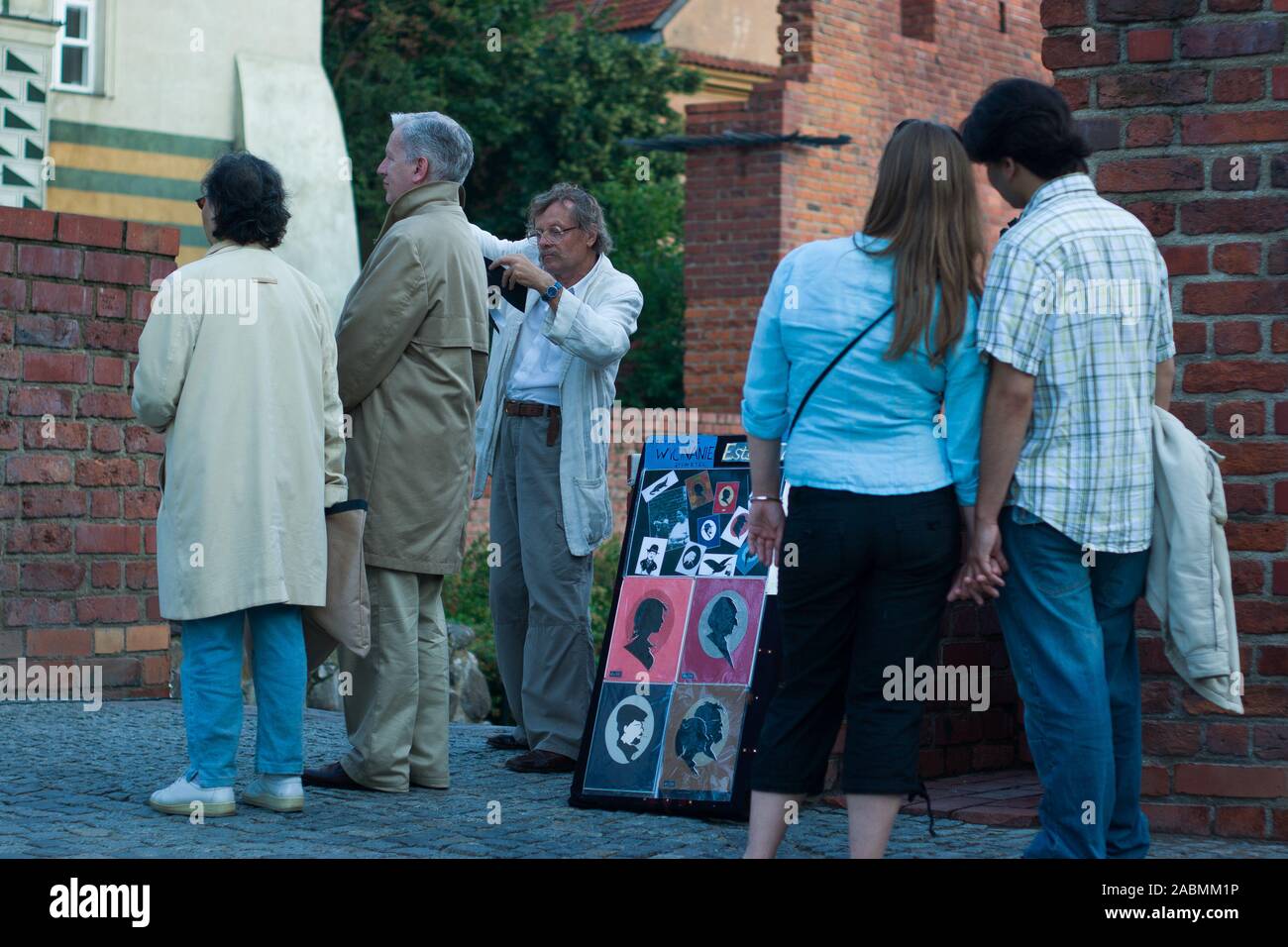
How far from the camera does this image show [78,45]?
16812 millimetres

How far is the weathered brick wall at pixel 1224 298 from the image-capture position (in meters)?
5.52

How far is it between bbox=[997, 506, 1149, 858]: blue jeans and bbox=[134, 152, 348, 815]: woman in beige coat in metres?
2.19

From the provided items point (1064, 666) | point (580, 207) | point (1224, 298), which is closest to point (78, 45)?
point (580, 207)

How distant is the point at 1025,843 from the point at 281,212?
291 centimetres

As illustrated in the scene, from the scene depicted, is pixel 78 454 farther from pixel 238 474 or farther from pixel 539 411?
pixel 238 474

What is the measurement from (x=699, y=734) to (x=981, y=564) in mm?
1675

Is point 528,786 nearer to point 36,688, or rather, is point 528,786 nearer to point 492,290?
point 492,290

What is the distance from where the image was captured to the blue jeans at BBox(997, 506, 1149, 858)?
14.9 ft

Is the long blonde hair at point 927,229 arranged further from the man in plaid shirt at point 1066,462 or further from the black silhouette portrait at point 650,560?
the black silhouette portrait at point 650,560

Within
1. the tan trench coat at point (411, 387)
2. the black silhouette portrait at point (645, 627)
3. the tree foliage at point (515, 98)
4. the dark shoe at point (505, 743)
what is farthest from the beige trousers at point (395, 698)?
the tree foliage at point (515, 98)

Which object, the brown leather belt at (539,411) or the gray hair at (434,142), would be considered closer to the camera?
the gray hair at (434,142)

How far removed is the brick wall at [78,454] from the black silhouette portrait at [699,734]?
344 centimetres

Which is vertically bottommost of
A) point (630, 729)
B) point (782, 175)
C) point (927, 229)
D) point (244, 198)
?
point (630, 729)

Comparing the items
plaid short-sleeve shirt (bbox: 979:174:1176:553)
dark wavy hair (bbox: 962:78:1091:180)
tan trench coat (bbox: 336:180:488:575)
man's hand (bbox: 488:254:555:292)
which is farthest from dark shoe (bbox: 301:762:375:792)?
dark wavy hair (bbox: 962:78:1091:180)
